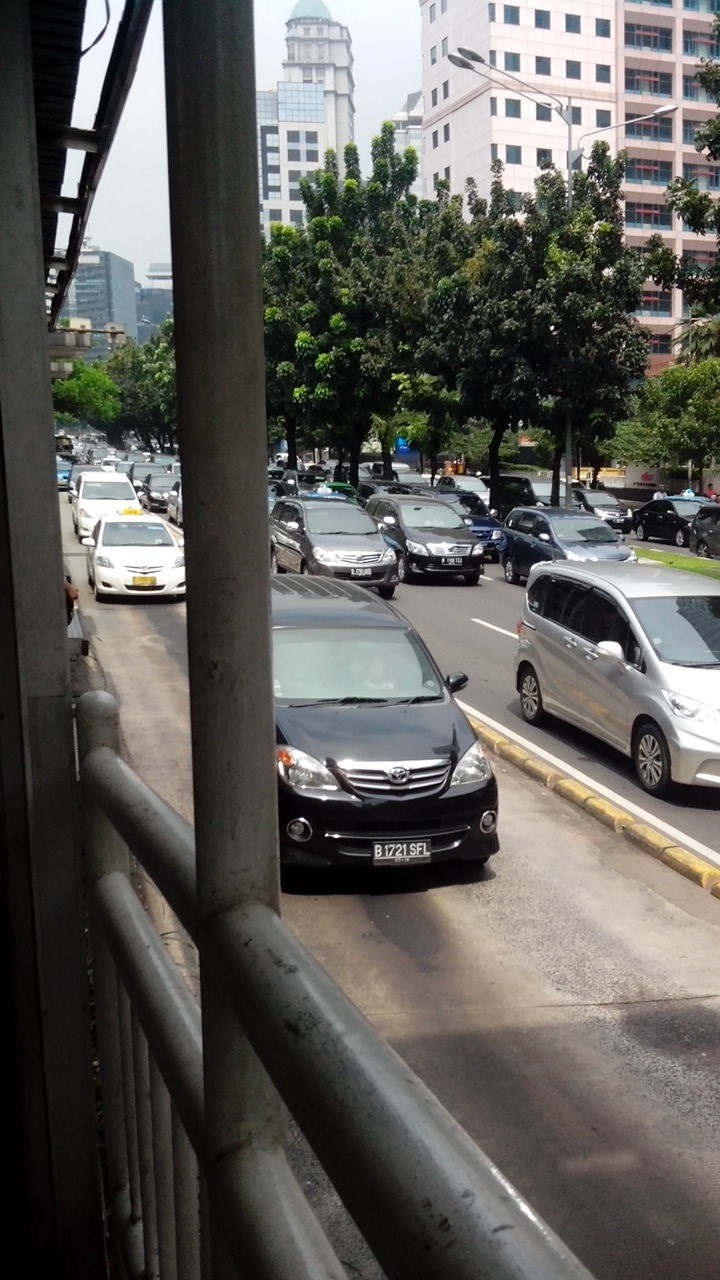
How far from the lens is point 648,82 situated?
7575cm

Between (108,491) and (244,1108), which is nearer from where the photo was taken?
(244,1108)

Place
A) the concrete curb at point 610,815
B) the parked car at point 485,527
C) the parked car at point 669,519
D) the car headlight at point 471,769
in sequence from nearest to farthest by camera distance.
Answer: the car headlight at point 471,769, the concrete curb at point 610,815, the parked car at point 485,527, the parked car at point 669,519

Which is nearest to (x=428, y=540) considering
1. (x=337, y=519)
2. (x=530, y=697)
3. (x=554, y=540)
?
(x=337, y=519)

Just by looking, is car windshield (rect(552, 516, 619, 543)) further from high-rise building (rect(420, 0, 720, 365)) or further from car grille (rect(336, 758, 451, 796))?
high-rise building (rect(420, 0, 720, 365))

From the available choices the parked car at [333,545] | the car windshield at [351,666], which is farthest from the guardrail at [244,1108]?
the parked car at [333,545]

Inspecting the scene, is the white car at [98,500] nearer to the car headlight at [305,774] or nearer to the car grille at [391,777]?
the car headlight at [305,774]

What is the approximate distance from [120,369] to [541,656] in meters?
92.0

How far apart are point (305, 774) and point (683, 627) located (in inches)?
183

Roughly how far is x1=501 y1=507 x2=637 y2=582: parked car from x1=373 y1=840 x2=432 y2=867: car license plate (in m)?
16.2

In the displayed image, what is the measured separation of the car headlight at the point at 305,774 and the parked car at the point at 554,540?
1631 cm

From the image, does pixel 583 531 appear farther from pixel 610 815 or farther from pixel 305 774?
pixel 305 774

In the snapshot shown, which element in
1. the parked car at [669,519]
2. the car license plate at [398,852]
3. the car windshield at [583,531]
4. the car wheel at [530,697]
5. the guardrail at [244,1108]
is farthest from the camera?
the parked car at [669,519]

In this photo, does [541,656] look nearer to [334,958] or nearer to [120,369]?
[334,958]

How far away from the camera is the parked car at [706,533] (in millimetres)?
31484
